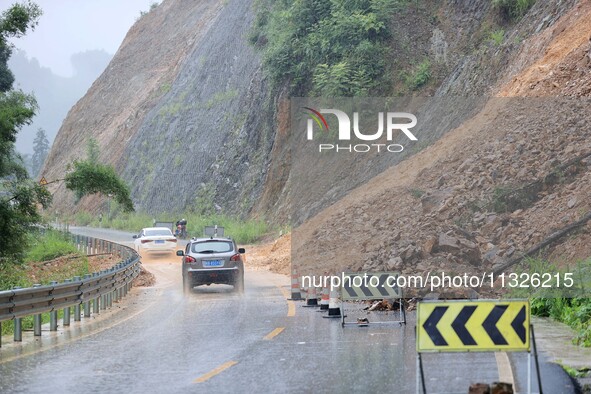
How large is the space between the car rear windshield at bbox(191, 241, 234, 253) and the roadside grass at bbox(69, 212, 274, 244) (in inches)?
977

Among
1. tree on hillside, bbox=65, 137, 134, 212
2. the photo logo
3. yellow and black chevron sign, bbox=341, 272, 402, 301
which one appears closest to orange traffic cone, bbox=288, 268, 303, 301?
the photo logo

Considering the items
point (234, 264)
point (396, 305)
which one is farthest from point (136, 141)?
point (396, 305)

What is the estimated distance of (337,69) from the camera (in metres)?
46.8

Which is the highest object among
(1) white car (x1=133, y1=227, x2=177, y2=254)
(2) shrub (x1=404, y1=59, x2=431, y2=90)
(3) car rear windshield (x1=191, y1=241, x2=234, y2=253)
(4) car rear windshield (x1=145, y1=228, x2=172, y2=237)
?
→ (2) shrub (x1=404, y1=59, x2=431, y2=90)

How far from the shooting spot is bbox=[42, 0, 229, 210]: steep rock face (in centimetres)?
9350

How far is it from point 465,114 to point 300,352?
888 inches

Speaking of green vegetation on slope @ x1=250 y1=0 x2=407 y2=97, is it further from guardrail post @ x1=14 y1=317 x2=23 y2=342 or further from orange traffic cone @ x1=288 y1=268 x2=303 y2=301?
guardrail post @ x1=14 y1=317 x2=23 y2=342

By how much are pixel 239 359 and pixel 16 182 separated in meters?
25.1

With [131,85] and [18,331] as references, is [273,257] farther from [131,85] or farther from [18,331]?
[131,85]

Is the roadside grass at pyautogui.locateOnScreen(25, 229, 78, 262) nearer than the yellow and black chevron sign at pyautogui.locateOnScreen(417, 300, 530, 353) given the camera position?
No

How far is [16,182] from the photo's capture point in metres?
36.7

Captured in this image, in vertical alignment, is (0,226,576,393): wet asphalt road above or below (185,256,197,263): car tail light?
below

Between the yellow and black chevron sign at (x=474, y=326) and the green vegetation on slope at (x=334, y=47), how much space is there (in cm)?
3696

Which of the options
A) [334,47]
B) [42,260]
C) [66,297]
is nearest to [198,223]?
[42,260]
